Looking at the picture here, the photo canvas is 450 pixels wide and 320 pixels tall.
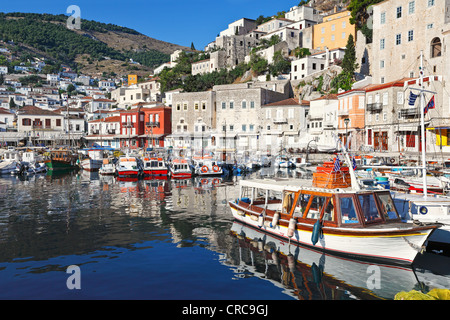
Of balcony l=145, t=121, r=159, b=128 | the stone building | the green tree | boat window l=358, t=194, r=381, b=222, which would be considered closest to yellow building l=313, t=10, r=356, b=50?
the green tree

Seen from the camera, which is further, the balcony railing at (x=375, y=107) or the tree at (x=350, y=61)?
the tree at (x=350, y=61)

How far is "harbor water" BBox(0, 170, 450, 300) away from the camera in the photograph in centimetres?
1073

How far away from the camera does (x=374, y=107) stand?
4591 centimetres

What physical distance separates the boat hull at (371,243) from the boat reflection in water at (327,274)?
0.91ft

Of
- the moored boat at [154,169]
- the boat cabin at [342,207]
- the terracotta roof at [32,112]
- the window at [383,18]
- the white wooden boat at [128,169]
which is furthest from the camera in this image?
the terracotta roof at [32,112]

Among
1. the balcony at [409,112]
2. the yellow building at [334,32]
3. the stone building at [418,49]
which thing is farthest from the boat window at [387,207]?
the yellow building at [334,32]

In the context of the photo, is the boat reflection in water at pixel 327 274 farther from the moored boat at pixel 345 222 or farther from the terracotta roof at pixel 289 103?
the terracotta roof at pixel 289 103

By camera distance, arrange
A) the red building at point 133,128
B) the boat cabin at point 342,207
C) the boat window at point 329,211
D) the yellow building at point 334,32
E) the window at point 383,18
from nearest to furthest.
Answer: the boat cabin at point 342,207 < the boat window at point 329,211 < the window at point 383,18 < the red building at point 133,128 < the yellow building at point 334,32

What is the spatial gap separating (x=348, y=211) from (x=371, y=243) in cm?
140

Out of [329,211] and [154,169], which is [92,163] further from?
[329,211]

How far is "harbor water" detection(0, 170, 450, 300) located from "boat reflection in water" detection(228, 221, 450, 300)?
1.2 inches

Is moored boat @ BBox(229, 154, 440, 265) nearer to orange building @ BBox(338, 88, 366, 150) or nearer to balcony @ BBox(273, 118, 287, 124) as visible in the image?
orange building @ BBox(338, 88, 366, 150)

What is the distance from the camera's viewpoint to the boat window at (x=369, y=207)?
43.6ft
